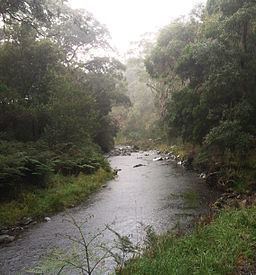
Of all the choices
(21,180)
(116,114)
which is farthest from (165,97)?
(21,180)

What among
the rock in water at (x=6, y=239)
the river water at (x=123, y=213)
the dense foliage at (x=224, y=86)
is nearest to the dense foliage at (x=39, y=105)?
the river water at (x=123, y=213)

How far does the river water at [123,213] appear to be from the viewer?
10.9m

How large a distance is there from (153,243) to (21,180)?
9.11m

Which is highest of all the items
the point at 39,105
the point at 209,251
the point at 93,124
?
the point at 39,105

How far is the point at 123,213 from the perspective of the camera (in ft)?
49.7

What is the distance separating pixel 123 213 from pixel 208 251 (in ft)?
24.1

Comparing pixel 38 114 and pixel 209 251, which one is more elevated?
pixel 38 114

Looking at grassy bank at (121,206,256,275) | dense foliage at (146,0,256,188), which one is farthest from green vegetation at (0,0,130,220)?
grassy bank at (121,206,256,275)

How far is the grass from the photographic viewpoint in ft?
46.6

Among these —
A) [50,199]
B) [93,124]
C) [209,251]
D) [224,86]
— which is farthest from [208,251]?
[93,124]

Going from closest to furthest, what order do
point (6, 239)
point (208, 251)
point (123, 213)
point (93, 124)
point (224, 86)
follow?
point (208, 251), point (6, 239), point (123, 213), point (224, 86), point (93, 124)

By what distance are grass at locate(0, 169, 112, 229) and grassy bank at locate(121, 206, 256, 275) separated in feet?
21.0

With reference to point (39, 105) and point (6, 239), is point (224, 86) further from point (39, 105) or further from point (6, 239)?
point (6, 239)

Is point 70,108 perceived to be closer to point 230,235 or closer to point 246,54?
point 246,54
